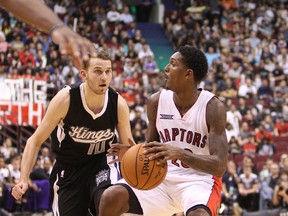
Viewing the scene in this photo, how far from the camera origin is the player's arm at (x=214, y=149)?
5.58 meters

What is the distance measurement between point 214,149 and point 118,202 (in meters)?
0.83

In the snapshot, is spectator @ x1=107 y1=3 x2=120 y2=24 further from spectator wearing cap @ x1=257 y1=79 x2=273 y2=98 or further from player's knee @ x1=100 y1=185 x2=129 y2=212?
player's knee @ x1=100 y1=185 x2=129 y2=212

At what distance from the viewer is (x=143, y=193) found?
5875 mm

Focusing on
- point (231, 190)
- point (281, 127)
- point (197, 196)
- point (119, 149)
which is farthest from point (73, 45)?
point (281, 127)

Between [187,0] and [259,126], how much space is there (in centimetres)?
932

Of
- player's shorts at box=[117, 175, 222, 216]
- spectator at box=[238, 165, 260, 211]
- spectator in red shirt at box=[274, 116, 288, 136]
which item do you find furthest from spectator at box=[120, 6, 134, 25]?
player's shorts at box=[117, 175, 222, 216]

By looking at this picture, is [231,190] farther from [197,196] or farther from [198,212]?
[198,212]

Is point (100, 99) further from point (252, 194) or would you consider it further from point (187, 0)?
point (187, 0)

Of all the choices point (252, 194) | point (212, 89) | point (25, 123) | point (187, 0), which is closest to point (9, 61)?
point (25, 123)

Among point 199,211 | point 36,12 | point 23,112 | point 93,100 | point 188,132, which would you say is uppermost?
point 36,12

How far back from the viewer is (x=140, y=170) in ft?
17.9

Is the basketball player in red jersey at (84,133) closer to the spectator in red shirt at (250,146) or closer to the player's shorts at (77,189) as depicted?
the player's shorts at (77,189)

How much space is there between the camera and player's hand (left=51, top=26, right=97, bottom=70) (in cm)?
284

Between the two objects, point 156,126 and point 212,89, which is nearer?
point 156,126
